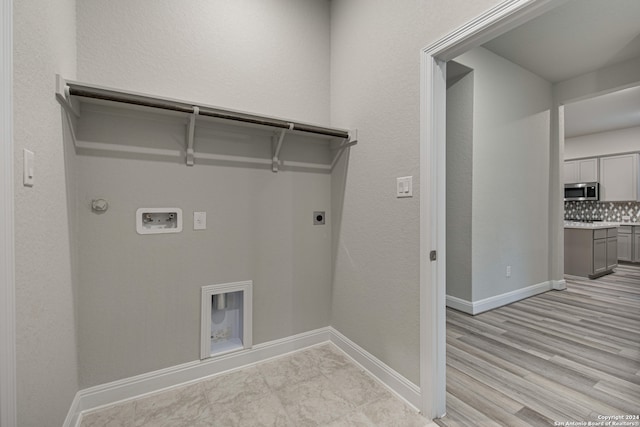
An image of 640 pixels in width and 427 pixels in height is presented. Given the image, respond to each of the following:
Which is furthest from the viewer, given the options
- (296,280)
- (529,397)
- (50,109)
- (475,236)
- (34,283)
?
(475,236)

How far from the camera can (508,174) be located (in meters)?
3.31

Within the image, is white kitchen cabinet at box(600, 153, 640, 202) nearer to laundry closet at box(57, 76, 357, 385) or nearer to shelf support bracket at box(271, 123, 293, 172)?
laundry closet at box(57, 76, 357, 385)

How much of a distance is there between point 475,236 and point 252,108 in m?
2.59

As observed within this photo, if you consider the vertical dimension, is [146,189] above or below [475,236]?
above

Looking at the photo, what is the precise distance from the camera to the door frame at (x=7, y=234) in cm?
79

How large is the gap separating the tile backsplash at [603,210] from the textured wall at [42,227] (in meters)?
9.10

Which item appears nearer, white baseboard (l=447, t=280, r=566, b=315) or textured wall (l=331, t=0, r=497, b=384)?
textured wall (l=331, t=0, r=497, b=384)

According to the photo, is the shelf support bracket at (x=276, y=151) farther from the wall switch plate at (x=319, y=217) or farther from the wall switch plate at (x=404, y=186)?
the wall switch plate at (x=404, y=186)

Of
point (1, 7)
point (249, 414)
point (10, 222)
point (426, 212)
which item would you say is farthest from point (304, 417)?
point (1, 7)

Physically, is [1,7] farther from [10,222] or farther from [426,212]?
[426,212]

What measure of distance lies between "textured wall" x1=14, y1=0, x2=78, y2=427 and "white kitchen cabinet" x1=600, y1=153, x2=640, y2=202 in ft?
28.4

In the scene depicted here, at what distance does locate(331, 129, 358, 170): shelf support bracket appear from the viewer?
2115mm

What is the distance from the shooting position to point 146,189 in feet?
5.65

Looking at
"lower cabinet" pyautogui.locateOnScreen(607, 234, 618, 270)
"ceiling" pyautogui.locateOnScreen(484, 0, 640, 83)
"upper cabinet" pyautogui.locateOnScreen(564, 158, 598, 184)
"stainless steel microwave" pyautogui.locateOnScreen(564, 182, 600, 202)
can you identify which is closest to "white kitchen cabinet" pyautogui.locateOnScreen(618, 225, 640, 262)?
"stainless steel microwave" pyautogui.locateOnScreen(564, 182, 600, 202)
